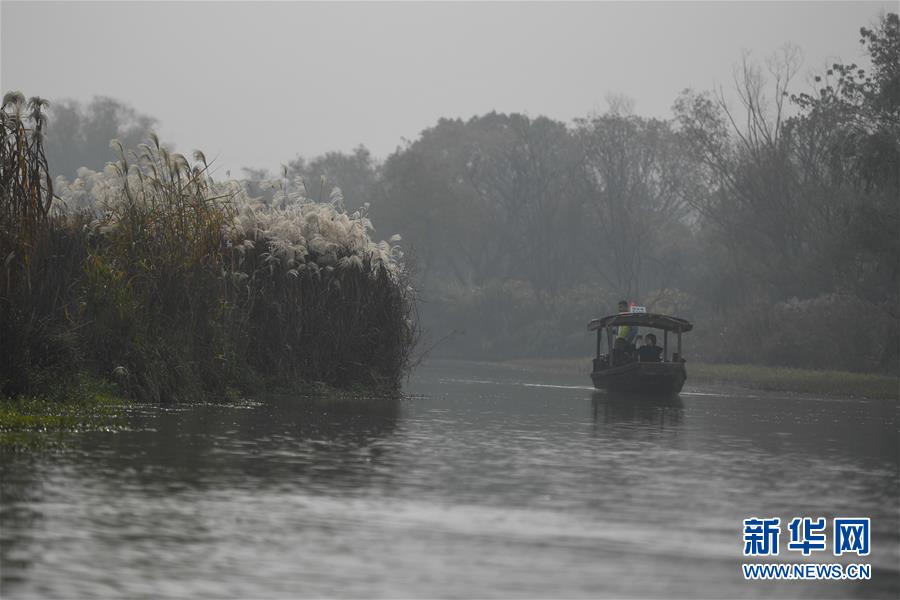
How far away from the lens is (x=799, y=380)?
150 feet

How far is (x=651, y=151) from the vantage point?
9038 centimetres

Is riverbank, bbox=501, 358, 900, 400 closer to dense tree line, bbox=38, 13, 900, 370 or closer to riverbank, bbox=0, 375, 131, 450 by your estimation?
dense tree line, bbox=38, 13, 900, 370

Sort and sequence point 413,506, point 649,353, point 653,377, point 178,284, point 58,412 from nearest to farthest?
point 413,506 → point 58,412 → point 178,284 → point 653,377 → point 649,353

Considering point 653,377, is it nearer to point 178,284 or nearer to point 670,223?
point 178,284

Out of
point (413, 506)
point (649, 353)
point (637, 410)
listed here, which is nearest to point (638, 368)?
point (649, 353)

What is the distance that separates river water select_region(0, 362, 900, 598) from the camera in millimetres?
8773

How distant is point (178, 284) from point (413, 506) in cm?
1174

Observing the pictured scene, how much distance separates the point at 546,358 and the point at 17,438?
191 feet

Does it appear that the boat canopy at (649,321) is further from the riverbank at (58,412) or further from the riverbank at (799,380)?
the riverbank at (58,412)

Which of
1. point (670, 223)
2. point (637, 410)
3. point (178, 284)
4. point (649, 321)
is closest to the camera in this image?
point (178, 284)

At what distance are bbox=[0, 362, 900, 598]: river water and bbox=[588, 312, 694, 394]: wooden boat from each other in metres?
12.6

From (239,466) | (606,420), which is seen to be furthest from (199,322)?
(239,466)

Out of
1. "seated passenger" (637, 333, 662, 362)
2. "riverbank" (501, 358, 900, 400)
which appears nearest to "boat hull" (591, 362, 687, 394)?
"seated passenger" (637, 333, 662, 362)

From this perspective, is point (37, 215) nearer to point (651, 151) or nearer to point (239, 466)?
point (239, 466)
